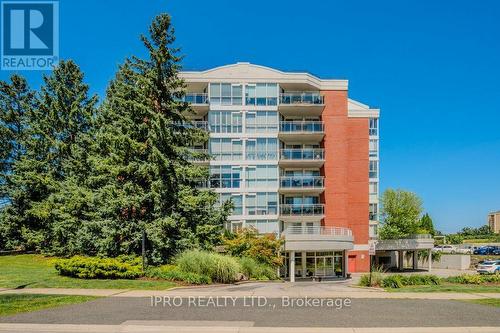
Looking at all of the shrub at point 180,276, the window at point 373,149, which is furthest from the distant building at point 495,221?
the shrub at point 180,276

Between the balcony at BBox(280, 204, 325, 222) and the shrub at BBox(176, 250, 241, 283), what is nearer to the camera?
the shrub at BBox(176, 250, 241, 283)

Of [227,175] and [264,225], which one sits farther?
[227,175]

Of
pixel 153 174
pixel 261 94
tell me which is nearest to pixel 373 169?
pixel 261 94

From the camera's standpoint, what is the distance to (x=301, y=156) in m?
43.2

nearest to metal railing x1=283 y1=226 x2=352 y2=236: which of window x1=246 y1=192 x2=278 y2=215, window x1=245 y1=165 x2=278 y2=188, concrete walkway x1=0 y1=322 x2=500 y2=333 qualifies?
window x1=246 y1=192 x2=278 y2=215

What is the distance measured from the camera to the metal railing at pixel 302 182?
140 feet

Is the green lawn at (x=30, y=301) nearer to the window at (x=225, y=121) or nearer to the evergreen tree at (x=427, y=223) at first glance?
the window at (x=225, y=121)

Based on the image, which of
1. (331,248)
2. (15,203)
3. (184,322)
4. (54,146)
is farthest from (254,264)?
(15,203)

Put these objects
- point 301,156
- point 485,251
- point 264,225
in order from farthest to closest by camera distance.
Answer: point 485,251, point 301,156, point 264,225

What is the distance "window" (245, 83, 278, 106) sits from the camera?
43344mm

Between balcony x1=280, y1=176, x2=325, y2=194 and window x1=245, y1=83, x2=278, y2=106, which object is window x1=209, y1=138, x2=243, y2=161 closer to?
window x1=245, y1=83, x2=278, y2=106

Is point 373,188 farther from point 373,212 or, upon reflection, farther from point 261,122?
point 261,122

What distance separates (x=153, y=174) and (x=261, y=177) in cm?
1559

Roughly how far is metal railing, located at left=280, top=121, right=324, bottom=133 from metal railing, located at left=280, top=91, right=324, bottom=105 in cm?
182
